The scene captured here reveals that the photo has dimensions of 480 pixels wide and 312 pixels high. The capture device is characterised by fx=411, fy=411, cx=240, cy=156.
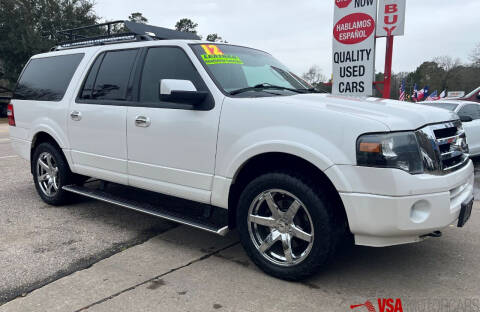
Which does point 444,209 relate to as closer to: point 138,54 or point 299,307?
point 299,307

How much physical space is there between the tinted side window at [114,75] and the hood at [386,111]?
5.88ft

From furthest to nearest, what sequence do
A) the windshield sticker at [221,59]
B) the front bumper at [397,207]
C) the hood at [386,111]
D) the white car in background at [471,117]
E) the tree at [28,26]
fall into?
the tree at [28,26] < the white car in background at [471,117] < the windshield sticker at [221,59] < the hood at [386,111] < the front bumper at [397,207]

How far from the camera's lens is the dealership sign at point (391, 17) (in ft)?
22.8

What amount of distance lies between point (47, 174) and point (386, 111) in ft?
14.3

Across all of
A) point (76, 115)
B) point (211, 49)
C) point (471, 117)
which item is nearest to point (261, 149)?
point (211, 49)

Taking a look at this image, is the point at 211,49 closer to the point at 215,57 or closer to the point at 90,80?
the point at 215,57

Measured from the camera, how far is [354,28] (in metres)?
7.29

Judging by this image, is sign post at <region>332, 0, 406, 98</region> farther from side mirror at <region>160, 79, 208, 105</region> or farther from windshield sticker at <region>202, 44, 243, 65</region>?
side mirror at <region>160, 79, 208, 105</region>

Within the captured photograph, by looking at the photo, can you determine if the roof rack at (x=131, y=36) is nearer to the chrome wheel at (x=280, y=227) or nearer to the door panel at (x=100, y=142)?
the door panel at (x=100, y=142)

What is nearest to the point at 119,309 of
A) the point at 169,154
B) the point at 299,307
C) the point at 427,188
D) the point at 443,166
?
the point at 299,307

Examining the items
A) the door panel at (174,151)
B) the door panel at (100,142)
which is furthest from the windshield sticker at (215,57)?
the door panel at (100,142)

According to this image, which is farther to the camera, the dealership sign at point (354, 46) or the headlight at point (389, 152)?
the dealership sign at point (354, 46)

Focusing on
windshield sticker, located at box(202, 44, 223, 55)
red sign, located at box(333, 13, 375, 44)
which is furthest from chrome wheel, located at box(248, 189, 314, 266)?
red sign, located at box(333, 13, 375, 44)

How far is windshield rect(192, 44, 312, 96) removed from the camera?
3695 millimetres
